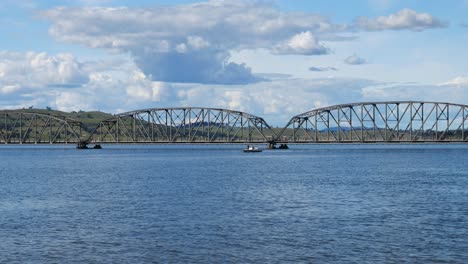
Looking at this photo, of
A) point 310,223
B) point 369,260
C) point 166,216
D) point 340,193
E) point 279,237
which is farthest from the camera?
point 340,193

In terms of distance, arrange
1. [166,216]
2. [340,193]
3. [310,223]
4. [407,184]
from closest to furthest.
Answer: [310,223], [166,216], [340,193], [407,184]

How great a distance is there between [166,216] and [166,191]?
26082 millimetres

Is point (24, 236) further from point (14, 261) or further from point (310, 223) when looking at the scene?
point (310, 223)

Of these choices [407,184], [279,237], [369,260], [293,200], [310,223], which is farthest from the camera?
[407,184]

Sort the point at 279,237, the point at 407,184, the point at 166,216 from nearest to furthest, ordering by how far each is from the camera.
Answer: the point at 279,237 → the point at 166,216 → the point at 407,184

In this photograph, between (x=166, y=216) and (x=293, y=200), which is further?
(x=293, y=200)

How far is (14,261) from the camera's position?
137 feet

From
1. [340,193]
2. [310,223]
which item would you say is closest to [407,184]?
[340,193]

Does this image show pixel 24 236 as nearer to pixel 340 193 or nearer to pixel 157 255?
pixel 157 255

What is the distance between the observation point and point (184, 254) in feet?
143

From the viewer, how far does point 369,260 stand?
136 ft

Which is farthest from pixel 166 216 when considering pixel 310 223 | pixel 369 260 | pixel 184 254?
pixel 369 260

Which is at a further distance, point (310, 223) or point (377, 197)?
point (377, 197)

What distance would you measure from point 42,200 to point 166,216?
2119 centimetres
